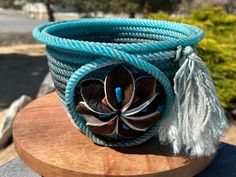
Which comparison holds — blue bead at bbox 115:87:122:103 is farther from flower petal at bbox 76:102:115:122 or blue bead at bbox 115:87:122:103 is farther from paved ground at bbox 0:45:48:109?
paved ground at bbox 0:45:48:109

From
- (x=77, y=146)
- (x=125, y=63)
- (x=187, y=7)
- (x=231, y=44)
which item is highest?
(x=125, y=63)

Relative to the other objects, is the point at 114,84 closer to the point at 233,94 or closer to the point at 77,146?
the point at 77,146

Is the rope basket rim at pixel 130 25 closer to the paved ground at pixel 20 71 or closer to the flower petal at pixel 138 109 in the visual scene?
the flower petal at pixel 138 109

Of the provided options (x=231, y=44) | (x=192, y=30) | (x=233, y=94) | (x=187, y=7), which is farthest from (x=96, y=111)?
(x=187, y=7)

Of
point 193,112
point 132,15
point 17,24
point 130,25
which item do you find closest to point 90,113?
point 193,112

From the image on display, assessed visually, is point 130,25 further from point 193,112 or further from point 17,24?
point 17,24

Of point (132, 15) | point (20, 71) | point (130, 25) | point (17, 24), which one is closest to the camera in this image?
point (130, 25)

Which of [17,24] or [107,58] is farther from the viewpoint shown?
[17,24]
